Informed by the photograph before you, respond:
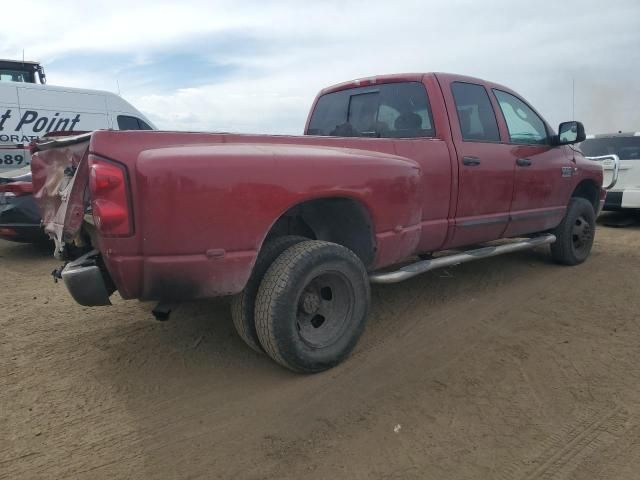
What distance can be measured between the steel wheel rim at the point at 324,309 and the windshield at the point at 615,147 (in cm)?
729

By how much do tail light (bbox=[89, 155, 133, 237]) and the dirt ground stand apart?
1102 mm

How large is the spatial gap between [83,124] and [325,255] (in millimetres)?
9888

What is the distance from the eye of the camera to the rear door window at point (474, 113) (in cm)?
435

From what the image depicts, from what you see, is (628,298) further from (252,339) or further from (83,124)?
(83,124)

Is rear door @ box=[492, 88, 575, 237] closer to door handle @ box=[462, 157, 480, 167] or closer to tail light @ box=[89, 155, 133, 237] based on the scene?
door handle @ box=[462, 157, 480, 167]

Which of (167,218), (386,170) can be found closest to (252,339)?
(167,218)

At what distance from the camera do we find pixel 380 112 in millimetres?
4441

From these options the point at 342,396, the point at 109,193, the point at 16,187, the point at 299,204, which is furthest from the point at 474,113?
the point at 16,187

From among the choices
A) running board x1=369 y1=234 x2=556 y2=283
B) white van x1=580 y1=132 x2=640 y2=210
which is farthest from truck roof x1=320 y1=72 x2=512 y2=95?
white van x1=580 y1=132 x2=640 y2=210

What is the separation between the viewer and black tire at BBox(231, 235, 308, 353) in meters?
3.05

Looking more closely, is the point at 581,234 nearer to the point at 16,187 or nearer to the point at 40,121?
the point at 16,187

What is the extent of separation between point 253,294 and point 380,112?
2187 mm

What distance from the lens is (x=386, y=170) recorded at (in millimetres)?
3398

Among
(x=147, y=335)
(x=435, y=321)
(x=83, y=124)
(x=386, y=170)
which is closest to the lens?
(x=386, y=170)
